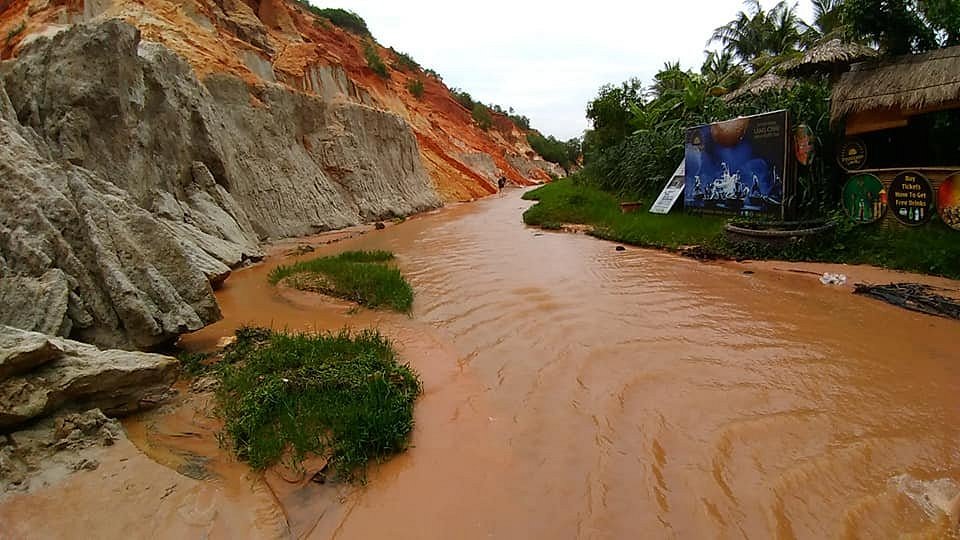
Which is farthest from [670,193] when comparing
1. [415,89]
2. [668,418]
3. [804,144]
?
[415,89]

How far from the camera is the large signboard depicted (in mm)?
9406

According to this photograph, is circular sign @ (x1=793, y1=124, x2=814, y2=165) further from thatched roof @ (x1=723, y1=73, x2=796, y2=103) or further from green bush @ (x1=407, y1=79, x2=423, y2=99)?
green bush @ (x1=407, y1=79, x2=423, y2=99)

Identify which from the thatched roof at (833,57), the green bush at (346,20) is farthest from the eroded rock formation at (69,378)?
the green bush at (346,20)

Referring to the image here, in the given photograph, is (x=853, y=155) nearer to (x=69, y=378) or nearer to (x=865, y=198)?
(x=865, y=198)

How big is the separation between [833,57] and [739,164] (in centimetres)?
391

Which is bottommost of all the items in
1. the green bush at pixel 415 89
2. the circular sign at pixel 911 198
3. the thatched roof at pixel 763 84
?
the circular sign at pixel 911 198

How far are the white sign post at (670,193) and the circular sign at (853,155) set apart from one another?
381cm

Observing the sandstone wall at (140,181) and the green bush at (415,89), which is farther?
the green bush at (415,89)

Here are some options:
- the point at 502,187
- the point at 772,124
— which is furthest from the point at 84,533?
the point at 502,187

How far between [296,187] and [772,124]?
12316 millimetres

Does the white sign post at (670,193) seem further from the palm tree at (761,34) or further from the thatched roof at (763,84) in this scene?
the palm tree at (761,34)

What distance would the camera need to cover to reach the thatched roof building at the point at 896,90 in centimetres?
689

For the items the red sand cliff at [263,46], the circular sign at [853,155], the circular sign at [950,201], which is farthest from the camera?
the red sand cliff at [263,46]

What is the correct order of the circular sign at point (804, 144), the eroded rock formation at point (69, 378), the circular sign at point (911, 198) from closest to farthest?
1. the eroded rock formation at point (69, 378)
2. the circular sign at point (911, 198)
3. the circular sign at point (804, 144)
